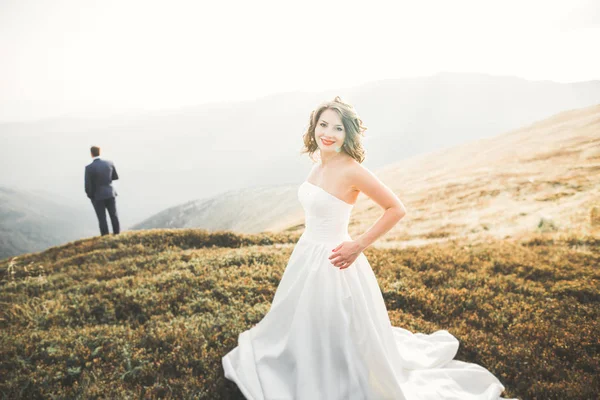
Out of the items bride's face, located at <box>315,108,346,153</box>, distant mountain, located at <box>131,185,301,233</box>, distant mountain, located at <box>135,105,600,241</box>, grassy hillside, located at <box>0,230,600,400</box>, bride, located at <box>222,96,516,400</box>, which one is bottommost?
distant mountain, located at <box>131,185,301,233</box>

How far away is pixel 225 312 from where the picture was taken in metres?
7.18

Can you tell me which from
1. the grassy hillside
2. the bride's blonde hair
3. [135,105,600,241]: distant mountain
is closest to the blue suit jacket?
the grassy hillside

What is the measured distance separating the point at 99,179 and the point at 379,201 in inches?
556

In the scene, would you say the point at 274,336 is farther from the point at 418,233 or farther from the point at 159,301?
the point at 418,233

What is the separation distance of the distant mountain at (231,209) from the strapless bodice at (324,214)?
83.1 metres

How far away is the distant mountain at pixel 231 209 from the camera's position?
10425 cm

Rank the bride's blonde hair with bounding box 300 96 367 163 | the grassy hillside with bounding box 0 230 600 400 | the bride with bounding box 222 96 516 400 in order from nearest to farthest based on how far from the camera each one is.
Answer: the bride with bounding box 222 96 516 400 < the bride's blonde hair with bounding box 300 96 367 163 < the grassy hillside with bounding box 0 230 600 400

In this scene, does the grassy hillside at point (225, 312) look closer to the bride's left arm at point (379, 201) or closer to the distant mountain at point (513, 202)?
the distant mountain at point (513, 202)

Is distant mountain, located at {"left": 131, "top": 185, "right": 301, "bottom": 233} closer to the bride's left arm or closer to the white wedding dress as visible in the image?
the white wedding dress

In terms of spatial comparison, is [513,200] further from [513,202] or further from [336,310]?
[336,310]

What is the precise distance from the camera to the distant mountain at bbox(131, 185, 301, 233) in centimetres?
10425

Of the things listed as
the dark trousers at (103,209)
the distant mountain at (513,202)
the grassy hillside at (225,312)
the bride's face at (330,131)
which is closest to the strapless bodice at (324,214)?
the bride's face at (330,131)

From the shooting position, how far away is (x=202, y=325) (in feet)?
21.6

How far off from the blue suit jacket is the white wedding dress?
41.0ft
